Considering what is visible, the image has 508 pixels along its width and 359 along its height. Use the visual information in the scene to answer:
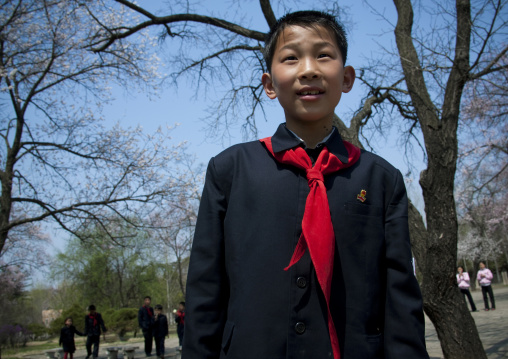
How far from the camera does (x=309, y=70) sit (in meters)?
1.40

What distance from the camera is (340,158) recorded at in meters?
1.42

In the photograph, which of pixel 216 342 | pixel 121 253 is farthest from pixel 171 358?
pixel 121 253

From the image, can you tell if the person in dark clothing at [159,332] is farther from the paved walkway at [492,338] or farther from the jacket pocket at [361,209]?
the jacket pocket at [361,209]

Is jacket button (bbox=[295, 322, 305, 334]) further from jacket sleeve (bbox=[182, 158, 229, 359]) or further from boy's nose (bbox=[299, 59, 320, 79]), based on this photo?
boy's nose (bbox=[299, 59, 320, 79])

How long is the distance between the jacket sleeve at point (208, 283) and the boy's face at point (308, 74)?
35 cm

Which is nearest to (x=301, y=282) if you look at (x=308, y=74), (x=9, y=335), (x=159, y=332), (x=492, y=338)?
(x=308, y=74)

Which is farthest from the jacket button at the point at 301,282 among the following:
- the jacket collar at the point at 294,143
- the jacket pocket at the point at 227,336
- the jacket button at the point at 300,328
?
the jacket collar at the point at 294,143

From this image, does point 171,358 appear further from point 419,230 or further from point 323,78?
point 323,78

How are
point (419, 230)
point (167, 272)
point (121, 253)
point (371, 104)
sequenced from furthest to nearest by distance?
point (167, 272), point (121, 253), point (371, 104), point (419, 230)

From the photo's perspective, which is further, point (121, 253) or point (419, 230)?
point (121, 253)

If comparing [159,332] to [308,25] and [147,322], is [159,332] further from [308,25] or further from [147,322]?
[308,25]

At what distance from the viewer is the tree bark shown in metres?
4.20

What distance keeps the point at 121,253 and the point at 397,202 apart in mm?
30099

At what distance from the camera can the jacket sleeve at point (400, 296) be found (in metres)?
1.22
